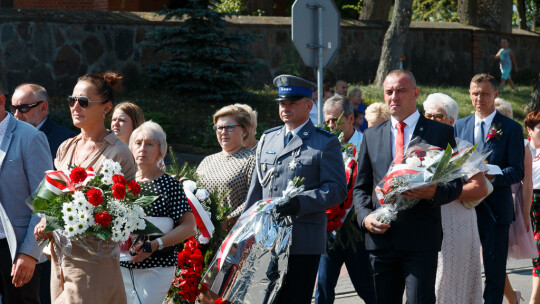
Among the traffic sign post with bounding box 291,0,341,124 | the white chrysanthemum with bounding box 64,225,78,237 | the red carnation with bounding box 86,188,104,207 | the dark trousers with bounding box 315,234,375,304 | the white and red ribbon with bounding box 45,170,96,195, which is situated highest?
the traffic sign post with bounding box 291,0,341,124

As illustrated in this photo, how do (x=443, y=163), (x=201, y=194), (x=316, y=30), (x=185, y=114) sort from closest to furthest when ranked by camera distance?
(x=443, y=163), (x=201, y=194), (x=316, y=30), (x=185, y=114)

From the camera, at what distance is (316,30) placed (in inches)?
393

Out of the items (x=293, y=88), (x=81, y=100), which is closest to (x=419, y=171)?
(x=293, y=88)

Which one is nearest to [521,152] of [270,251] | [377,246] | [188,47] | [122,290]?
[377,246]

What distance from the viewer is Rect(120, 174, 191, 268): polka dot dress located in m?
5.75

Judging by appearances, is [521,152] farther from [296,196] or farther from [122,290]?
[122,290]

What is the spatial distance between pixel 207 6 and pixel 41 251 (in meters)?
12.8

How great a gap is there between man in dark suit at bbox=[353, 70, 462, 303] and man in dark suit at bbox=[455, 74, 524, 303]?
1794 millimetres

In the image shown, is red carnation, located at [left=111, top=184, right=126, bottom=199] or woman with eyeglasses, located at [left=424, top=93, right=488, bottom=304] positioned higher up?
red carnation, located at [left=111, top=184, right=126, bottom=199]

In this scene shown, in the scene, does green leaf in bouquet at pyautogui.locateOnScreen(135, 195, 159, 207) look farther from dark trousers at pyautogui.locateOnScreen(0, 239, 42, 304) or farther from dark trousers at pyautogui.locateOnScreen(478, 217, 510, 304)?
dark trousers at pyautogui.locateOnScreen(478, 217, 510, 304)

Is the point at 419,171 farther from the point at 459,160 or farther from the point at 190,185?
the point at 190,185

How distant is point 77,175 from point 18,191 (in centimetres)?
102

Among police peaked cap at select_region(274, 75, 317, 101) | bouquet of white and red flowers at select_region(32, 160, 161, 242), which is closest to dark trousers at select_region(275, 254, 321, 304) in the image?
police peaked cap at select_region(274, 75, 317, 101)

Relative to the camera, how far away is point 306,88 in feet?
19.4
